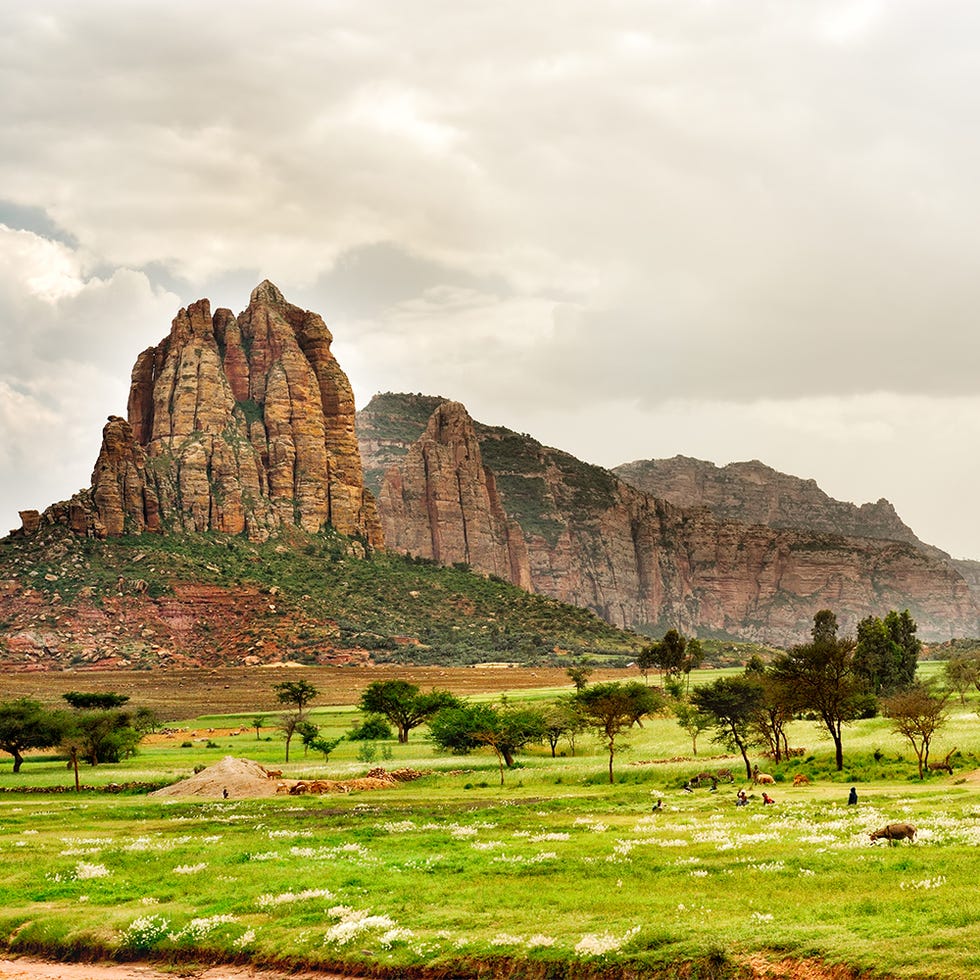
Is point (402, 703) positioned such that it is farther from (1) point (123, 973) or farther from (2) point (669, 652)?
(1) point (123, 973)

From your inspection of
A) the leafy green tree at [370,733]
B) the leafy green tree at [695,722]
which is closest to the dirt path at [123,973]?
the leafy green tree at [695,722]

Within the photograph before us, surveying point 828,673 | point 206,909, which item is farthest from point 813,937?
point 828,673

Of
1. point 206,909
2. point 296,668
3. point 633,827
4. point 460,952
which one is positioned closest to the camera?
point 460,952

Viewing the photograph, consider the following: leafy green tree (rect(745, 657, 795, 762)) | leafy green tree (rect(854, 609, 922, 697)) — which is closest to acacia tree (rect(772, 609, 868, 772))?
leafy green tree (rect(745, 657, 795, 762))

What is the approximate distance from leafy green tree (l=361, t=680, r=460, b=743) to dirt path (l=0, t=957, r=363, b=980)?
2815 inches

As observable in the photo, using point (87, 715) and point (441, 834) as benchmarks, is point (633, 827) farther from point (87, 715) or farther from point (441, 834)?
point (87, 715)

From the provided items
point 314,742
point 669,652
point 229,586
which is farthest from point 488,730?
point 229,586

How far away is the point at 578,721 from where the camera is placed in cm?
7375

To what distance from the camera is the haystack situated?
56688 millimetres

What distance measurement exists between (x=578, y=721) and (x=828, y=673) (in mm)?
20951

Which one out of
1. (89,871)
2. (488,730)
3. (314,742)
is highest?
(89,871)

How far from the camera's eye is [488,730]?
228 feet

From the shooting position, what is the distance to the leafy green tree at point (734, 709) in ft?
206

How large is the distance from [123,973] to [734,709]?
1944 inches
